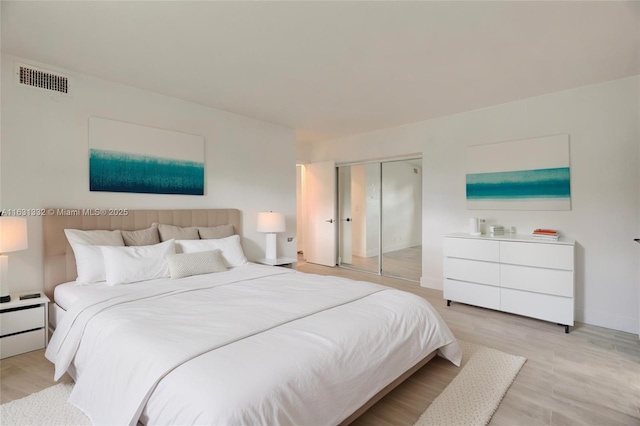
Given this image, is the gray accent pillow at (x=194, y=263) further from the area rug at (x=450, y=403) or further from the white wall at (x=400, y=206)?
the white wall at (x=400, y=206)

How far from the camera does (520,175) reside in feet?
12.4

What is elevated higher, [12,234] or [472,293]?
[12,234]

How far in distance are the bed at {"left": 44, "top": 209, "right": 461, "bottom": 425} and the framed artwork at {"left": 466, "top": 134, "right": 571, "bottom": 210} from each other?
2280mm

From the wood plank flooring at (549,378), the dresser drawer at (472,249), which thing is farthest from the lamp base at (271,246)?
the wood plank flooring at (549,378)

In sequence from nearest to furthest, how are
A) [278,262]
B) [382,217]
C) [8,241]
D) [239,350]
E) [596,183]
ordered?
[239,350], [8,241], [596,183], [278,262], [382,217]

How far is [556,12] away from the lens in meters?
2.09

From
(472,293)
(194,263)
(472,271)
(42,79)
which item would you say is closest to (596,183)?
(472,271)

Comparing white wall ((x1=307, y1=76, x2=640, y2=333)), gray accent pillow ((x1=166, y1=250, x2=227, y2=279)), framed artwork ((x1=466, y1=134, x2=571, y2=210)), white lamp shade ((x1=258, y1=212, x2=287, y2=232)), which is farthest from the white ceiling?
gray accent pillow ((x1=166, y1=250, x2=227, y2=279))

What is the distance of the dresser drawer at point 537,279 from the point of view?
10.2 ft

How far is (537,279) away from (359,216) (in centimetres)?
310

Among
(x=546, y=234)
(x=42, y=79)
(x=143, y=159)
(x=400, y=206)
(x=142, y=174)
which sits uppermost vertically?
(x=42, y=79)

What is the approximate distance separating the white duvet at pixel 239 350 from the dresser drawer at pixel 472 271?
1.54 meters

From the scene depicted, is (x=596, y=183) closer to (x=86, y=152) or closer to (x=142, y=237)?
(x=142, y=237)

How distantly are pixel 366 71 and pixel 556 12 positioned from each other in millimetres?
1423
